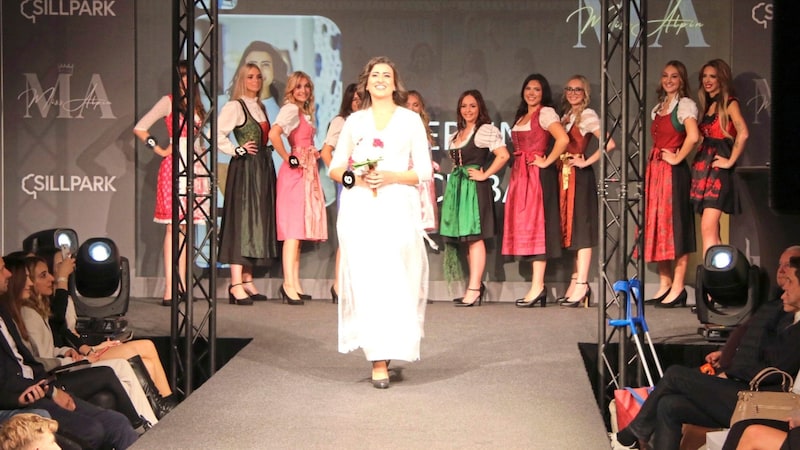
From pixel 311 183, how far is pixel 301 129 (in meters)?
0.40

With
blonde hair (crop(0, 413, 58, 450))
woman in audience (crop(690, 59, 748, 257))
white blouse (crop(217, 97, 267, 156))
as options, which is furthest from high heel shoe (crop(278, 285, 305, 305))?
blonde hair (crop(0, 413, 58, 450))

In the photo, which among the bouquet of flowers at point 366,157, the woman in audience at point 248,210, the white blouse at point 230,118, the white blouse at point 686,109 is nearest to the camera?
the bouquet of flowers at point 366,157

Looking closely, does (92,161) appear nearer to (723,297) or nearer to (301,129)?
(301,129)

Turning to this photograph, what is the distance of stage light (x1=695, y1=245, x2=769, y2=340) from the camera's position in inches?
296

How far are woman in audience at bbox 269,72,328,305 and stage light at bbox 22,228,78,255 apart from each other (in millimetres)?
1539

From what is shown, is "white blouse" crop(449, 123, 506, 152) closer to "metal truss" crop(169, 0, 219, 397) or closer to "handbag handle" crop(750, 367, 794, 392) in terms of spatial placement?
"metal truss" crop(169, 0, 219, 397)

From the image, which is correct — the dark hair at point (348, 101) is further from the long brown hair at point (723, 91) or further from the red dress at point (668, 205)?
the long brown hair at point (723, 91)

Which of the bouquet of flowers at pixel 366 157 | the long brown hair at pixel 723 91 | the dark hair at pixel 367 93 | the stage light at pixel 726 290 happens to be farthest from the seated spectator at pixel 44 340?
the long brown hair at pixel 723 91

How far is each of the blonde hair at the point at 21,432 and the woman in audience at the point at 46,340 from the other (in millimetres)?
1494

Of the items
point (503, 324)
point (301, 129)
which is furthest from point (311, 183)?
point (503, 324)

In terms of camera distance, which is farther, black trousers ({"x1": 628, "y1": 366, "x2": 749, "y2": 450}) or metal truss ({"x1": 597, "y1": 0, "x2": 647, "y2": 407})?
metal truss ({"x1": 597, "y1": 0, "x2": 647, "y2": 407})

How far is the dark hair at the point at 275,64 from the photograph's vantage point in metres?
9.61

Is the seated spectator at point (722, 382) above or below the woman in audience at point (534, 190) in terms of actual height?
below

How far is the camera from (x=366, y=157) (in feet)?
19.8
